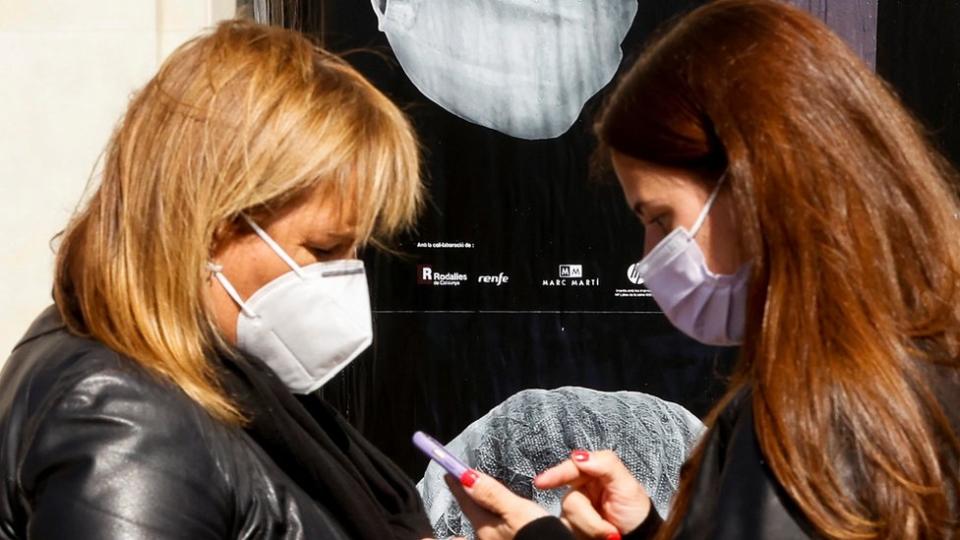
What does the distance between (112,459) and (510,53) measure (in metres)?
2.51

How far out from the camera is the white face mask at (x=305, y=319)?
6.80 feet

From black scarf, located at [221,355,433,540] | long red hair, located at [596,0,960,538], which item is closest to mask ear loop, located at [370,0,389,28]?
black scarf, located at [221,355,433,540]

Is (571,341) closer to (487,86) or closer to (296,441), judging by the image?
(487,86)

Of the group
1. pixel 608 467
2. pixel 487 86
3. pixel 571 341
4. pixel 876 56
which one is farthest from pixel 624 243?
pixel 608 467

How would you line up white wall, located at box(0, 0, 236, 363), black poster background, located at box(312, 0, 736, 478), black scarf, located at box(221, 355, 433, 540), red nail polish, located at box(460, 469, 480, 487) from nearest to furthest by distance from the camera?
black scarf, located at box(221, 355, 433, 540) → red nail polish, located at box(460, 469, 480, 487) → white wall, located at box(0, 0, 236, 363) → black poster background, located at box(312, 0, 736, 478)

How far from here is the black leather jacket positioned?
162 cm

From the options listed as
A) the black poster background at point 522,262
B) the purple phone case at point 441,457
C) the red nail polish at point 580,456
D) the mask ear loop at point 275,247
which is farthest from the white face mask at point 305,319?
the black poster background at point 522,262

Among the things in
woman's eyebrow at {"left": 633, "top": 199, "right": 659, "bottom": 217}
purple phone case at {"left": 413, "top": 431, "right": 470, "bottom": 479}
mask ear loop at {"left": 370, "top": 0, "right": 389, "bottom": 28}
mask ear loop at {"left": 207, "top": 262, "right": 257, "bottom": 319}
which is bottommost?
purple phone case at {"left": 413, "top": 431, "right": 470, "bottom": 479}

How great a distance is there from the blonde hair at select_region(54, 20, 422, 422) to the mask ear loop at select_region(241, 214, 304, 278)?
25 mm

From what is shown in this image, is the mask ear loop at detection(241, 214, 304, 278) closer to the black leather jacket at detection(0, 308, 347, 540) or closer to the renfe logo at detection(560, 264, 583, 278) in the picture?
the black leather jacket at detection(0, 308, 347, 540)

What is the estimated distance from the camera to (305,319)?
84.5 inches

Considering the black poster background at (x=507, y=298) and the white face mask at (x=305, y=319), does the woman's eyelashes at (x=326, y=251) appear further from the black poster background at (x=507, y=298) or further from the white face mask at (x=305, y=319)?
the black poster background at (x=507, y=298)

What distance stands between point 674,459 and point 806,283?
2460mm

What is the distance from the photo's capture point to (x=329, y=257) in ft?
7.07
